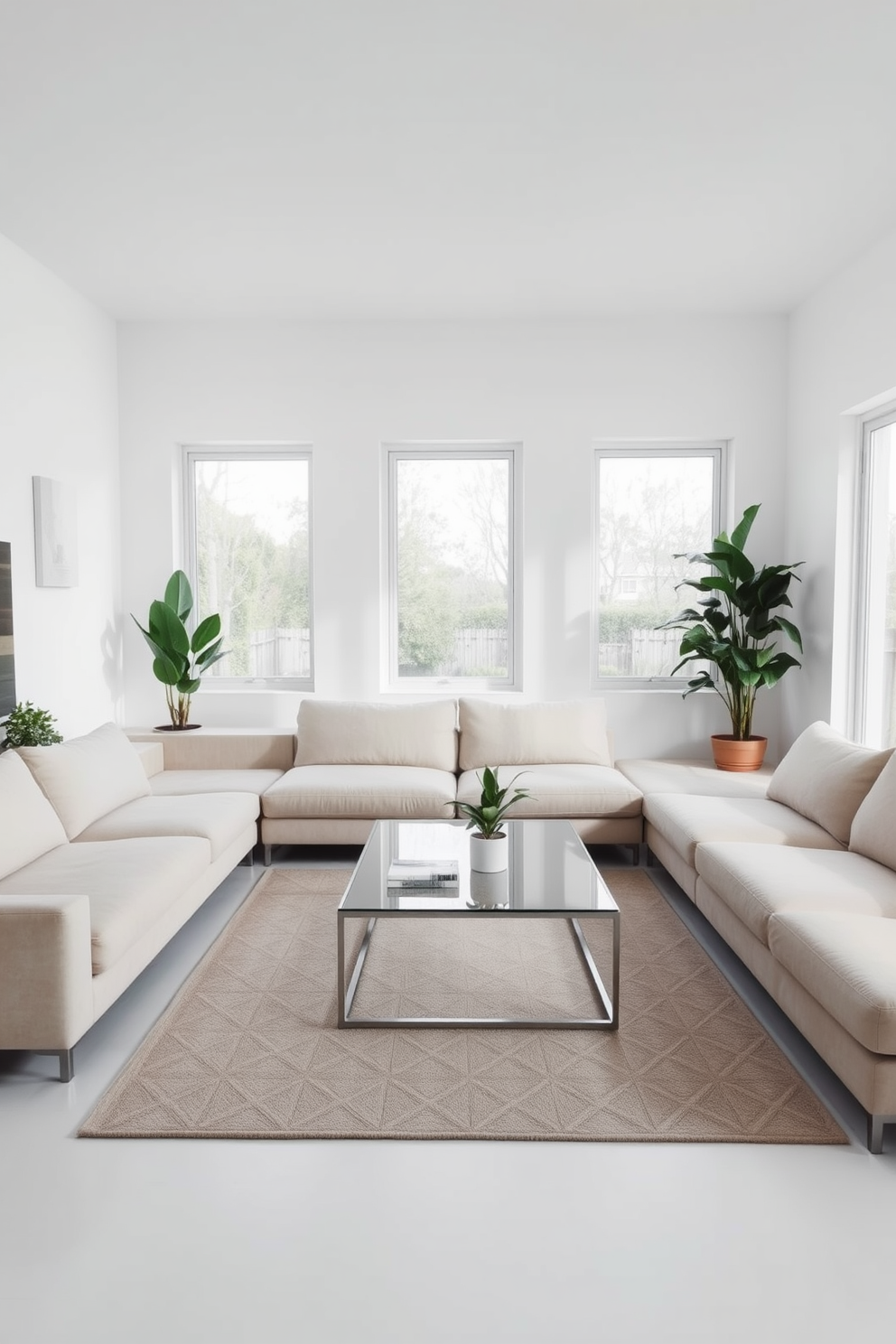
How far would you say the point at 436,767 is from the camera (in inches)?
200

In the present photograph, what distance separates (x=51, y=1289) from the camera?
1749 millimetres

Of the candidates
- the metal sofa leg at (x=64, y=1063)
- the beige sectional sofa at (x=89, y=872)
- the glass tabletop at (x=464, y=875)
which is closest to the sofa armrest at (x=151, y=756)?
the beige sectional sofa at (x=89, y=872)

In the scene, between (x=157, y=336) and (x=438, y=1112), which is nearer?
(x=438, y=1112)

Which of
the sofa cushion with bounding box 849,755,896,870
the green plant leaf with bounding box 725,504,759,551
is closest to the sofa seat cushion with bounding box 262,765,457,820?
the sofa cushion with bounding box 849,755,896,870

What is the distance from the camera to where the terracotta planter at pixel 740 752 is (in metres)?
5.12

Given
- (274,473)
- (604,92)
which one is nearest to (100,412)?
(274,473)

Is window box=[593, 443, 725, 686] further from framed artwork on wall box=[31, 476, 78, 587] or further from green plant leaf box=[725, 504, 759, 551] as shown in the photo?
framed artwork on wall box=[31, 476, 78, 587]

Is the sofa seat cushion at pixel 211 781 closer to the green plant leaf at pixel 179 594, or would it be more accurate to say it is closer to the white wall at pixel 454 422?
the white wall at pixel 454 422

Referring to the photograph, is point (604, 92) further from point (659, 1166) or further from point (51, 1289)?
point (51, 1289)

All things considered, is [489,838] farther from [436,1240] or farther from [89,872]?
[436,1240]

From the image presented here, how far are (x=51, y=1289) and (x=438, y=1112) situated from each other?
95cm

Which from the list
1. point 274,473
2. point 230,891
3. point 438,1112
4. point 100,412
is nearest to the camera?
point 438,1112

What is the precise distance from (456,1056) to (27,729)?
248 cm

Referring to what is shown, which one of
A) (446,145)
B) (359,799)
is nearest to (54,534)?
(359,799)
